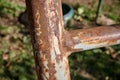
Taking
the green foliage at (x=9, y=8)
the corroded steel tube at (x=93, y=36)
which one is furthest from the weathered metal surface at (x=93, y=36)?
the green foliage at (x=9, y=8)

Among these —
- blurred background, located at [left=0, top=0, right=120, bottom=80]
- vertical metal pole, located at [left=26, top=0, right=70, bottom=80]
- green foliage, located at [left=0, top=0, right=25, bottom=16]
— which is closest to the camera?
vertical metal pole, located at [left=26, top=0, right=70, bottom=80]

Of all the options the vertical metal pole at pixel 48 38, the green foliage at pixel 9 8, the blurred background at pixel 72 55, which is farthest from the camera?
the green foliage at pixel 9 8

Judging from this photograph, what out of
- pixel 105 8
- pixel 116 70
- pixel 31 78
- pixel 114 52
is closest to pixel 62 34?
pixel 31 78

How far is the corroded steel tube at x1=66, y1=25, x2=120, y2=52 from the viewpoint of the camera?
65 cm

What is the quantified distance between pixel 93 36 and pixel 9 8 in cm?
315

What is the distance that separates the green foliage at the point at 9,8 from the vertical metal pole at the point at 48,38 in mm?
3035

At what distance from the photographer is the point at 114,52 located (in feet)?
9.84

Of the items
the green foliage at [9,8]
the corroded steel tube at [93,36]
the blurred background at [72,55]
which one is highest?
the green foliage at [9,8]

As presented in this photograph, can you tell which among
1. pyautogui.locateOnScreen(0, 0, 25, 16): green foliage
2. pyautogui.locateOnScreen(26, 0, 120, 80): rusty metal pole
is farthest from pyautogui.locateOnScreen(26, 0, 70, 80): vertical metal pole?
pyautogui.locateOnScreen(0, 0, 25, 16): green foliage

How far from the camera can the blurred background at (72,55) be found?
2.71 metres

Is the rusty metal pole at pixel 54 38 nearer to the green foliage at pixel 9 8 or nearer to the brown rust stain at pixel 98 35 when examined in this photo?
the brown rust stain at pixel 98 35

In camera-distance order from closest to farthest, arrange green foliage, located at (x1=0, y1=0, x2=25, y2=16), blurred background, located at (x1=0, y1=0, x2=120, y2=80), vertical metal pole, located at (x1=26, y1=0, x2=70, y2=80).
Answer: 1. vertical metal pole, located at (x1=26, y1=0, x2=70, y2=80)
2. blurred background, located at (x1=0, y1=0, x2=120, y2=80)
3. green foliage, located at (x1=0, y1=0, x2=25, y2=16)

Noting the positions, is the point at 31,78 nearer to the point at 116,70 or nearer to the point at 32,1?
the point at 116,70

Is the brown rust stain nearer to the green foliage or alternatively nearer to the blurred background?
the blurred background
